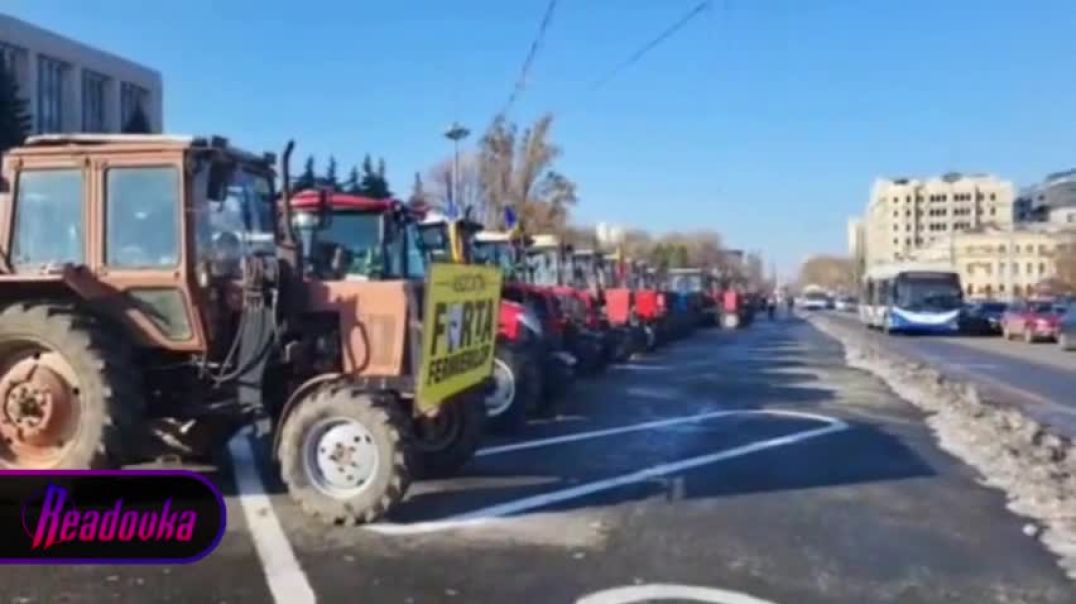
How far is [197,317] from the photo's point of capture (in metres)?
8.29

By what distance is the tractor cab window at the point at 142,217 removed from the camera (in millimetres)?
8180

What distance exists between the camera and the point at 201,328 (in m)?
8.31

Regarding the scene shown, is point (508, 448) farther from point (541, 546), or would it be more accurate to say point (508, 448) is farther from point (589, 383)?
point (589, 383)

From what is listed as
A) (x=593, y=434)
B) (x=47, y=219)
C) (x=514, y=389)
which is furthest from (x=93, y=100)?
(x=47, y=219)

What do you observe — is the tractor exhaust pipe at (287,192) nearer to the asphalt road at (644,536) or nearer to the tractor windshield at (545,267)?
the asphalt road at (644,536)

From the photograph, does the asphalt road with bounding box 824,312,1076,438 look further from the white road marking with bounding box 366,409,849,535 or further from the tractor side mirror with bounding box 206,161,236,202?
the tractor side mirror with bounding box 206,161,236,202

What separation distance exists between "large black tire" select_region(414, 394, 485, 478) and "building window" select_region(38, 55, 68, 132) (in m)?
51.9

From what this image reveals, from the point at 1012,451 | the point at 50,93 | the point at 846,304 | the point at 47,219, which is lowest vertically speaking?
the point at 846,304

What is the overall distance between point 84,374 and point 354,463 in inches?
76.6

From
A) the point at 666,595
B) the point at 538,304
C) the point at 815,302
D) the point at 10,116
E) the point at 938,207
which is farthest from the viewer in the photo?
the point at 938,207

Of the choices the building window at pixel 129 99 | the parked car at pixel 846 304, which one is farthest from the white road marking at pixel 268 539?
the parked car at pixel 846 304

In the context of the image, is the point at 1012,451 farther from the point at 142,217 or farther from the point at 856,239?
the point at 856,239

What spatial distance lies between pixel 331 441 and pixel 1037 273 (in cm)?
10318

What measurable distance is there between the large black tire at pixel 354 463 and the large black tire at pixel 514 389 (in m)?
4.39
